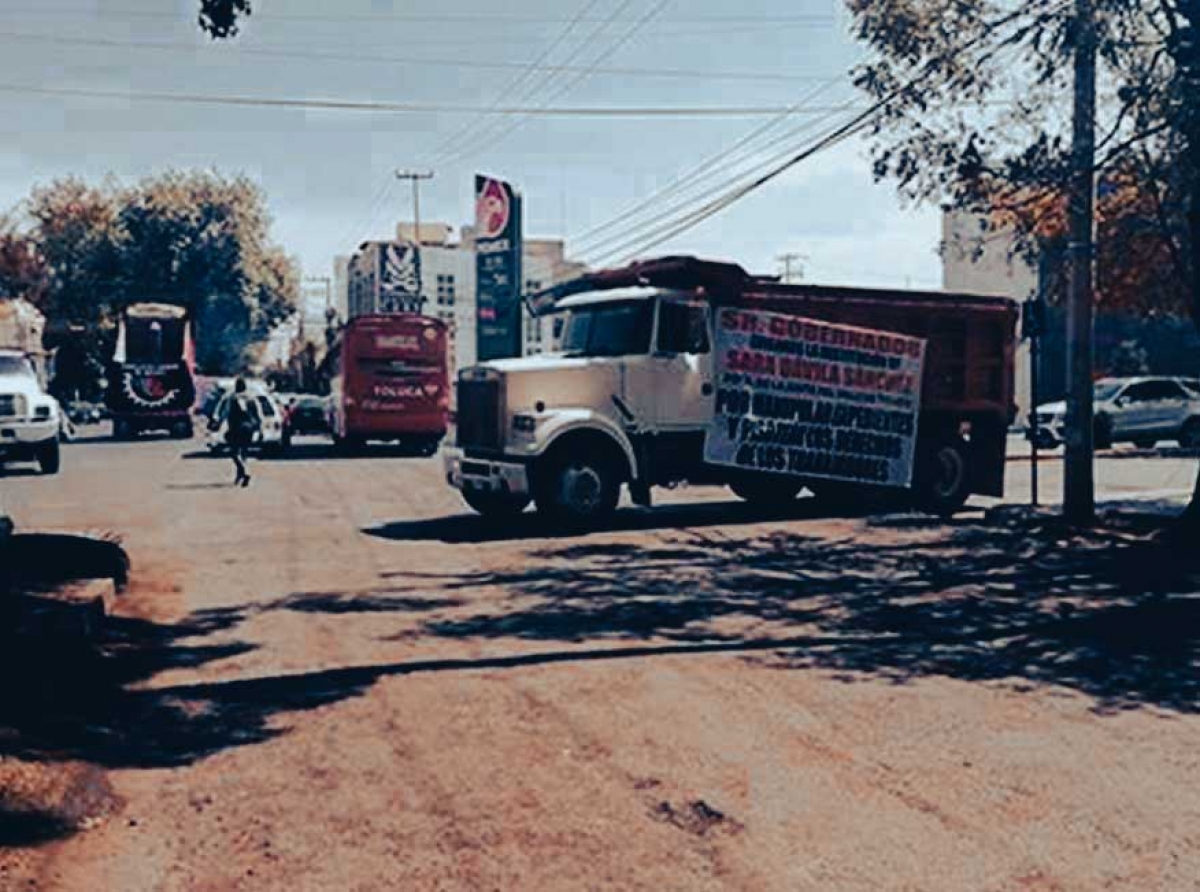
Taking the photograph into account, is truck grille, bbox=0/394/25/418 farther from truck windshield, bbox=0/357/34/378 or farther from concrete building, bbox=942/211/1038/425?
concrete building, bbox=942/211/1038/425

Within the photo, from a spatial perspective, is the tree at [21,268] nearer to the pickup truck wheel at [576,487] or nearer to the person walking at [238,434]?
the person walking at [238,434]

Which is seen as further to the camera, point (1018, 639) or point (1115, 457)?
point (1115, 457)

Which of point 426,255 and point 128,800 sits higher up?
point 426,255

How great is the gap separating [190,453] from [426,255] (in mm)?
64620

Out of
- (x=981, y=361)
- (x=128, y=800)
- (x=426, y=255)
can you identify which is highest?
(x=426, y=255)

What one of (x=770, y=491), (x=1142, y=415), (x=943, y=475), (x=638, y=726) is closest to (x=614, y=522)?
(x=770, y=491)

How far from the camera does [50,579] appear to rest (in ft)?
33.7

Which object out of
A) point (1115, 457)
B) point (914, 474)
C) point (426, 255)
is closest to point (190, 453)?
point (914, 474)

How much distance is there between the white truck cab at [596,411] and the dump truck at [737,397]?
0.02m

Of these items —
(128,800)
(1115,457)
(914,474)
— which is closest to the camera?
(128,800)

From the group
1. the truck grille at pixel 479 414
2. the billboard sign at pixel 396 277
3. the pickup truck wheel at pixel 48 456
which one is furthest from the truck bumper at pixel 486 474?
the billboard sign at pixel 396 277

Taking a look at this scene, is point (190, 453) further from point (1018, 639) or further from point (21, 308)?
point (1018, 639)

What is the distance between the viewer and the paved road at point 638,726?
195 inches

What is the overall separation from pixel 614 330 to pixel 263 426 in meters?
20.0
